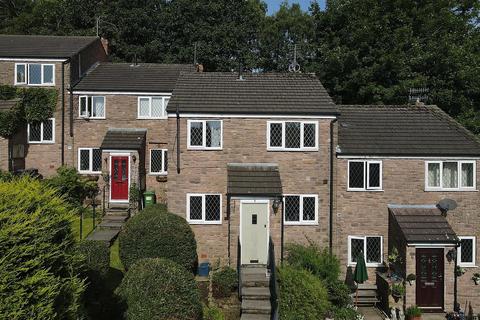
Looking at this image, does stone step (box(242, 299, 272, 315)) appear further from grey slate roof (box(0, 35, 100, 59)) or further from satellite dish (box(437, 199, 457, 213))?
grey slate roof (box(0, 35, 100, 59))

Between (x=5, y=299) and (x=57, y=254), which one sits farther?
(x=57, y=254)

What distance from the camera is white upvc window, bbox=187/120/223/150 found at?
21.2 m

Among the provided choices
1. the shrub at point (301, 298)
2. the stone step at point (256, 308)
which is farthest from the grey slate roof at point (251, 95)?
the stone step at point (256, 308)

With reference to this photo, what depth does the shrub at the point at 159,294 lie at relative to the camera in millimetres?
13039

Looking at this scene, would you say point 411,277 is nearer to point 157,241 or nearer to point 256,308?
point 256,308

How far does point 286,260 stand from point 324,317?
3.85m

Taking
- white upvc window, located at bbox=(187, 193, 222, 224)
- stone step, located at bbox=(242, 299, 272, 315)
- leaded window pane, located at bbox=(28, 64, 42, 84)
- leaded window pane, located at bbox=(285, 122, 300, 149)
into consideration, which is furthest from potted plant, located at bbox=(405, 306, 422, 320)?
leaded window pane, located at bbox=(28, 64, 42, 84)

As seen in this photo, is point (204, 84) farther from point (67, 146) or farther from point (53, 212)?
point (53, 212)

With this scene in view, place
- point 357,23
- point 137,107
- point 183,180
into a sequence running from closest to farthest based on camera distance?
1. point 183,180
2. point 137,107
3. point 357,23

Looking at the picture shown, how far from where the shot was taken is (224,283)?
18594 millimetres

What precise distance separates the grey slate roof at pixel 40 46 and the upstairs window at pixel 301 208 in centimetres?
1727

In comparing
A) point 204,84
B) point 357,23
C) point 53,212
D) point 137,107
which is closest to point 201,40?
point 357,23

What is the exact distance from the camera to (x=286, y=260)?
20406 mm

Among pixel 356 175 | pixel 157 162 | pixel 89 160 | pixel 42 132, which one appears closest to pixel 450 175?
pixel 356 175
